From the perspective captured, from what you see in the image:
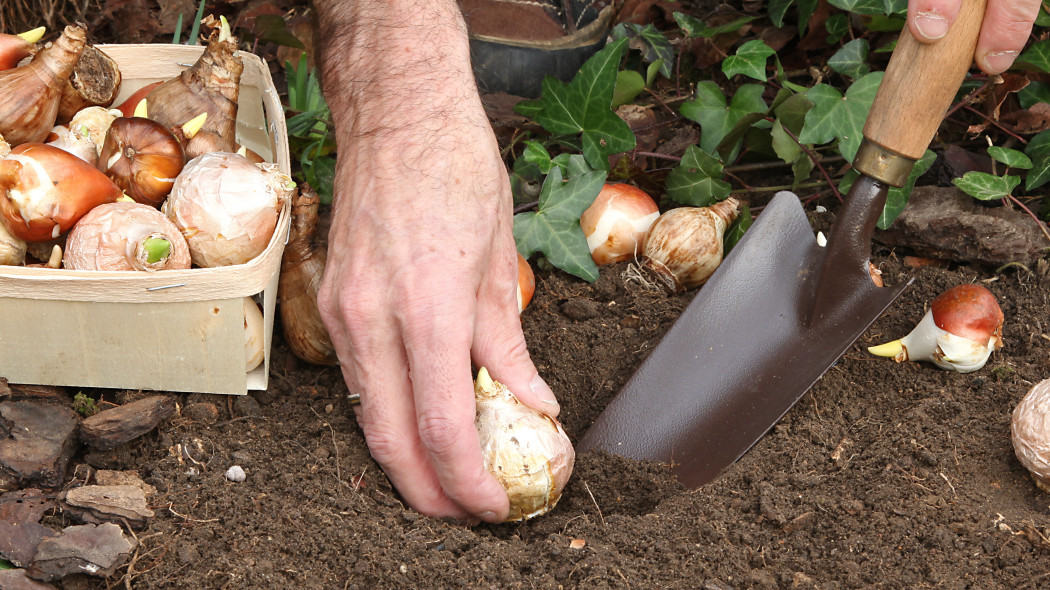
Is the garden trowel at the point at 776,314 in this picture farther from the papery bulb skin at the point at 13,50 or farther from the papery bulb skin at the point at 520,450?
the papery bulb skin at the point at 13,50

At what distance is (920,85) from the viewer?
4.80 feet

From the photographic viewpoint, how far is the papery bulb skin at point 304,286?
161 cm

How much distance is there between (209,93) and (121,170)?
28cm

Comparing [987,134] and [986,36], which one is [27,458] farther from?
[987,134]

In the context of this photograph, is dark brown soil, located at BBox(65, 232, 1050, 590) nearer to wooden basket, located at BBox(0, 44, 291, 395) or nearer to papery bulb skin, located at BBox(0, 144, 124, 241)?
wooden basket, located at BBox(0, 44, 291, 395)

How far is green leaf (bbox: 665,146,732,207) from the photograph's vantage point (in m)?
1.98

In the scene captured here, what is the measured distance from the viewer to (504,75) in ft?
8.10

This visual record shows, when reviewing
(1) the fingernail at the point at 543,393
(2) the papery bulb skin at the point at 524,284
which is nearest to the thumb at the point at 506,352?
(1) the fingernail at the point at 543,393

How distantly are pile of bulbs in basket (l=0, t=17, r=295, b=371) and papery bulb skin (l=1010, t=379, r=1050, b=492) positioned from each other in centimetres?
132

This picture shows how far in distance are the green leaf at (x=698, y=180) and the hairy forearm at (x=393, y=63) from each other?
2.25 ft

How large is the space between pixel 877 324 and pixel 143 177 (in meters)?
1.52

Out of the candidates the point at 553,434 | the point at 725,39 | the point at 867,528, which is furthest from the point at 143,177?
the point at 725,39

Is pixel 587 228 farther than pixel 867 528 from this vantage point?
Yes

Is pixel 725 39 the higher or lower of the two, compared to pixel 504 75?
higher
